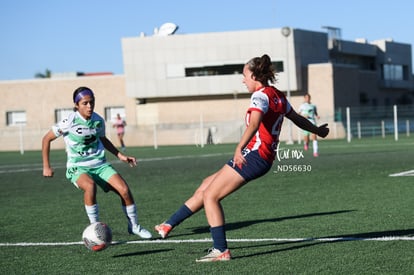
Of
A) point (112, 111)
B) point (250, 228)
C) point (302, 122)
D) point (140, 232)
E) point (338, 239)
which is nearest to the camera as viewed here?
point (302, 122)

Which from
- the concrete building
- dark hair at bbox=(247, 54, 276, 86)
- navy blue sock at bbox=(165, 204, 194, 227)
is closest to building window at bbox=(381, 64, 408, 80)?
the concrete building

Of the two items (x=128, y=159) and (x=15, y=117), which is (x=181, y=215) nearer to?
(x=128, y=159)

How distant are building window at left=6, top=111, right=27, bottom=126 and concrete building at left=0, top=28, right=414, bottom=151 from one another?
3.4 inches

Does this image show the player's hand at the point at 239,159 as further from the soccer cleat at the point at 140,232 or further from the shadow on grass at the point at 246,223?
the shadow on grass at the point at 246,223

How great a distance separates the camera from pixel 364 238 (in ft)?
30.3

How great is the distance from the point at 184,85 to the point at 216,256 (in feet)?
208

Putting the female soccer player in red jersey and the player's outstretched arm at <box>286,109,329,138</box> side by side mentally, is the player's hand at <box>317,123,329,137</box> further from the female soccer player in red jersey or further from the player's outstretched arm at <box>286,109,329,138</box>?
the female soccer player in red jersey

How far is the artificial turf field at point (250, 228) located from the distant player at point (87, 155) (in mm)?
422

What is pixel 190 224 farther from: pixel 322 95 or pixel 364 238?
pixel 322 95

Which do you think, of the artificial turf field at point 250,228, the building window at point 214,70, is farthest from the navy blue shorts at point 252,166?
the building window at point 214,70

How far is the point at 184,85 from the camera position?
71438 millimetres

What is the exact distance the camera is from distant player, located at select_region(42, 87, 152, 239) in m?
9.92

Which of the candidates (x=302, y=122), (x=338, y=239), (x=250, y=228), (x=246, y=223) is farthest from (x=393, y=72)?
(x=302, y=122)

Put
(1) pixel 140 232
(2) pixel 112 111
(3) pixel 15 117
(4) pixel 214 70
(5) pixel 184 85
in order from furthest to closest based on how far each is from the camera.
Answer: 1. (3) pixel 15 117
2. (2) pixel 112 111
3. (4) pixel 214 70
4. (5) pixel 184 85
5. (1) pixel 140 232
